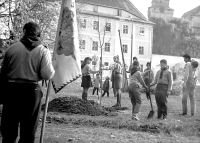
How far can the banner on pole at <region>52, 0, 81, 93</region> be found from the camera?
4777 mm

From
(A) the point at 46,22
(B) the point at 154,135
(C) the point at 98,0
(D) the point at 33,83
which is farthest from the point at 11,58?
(C) the point at 98,0

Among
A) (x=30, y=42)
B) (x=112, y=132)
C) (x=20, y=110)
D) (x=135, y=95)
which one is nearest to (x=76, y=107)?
(x=135, y=95)

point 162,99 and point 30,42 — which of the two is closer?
point 30,42

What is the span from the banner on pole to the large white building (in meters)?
38.0

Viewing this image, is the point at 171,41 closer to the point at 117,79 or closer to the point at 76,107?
the point at 117,79

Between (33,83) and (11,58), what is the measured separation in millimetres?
430

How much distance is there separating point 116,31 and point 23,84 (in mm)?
42436

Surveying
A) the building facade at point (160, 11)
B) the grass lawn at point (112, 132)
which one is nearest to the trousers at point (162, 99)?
the grass lawn at point (112, 132)

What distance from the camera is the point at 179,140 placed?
6172 millimetres

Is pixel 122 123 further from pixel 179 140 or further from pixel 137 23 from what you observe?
pixel 137 23

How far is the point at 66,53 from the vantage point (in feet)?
15.9

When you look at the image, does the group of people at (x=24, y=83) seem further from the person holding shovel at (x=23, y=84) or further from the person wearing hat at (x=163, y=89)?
the person wearing hat at (x=163, y=89)

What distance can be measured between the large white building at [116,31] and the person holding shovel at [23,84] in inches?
1546

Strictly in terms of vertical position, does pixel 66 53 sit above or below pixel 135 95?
above
